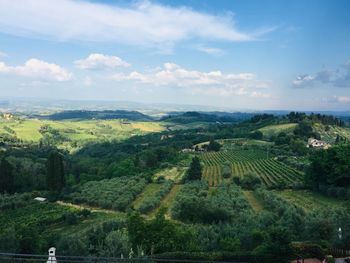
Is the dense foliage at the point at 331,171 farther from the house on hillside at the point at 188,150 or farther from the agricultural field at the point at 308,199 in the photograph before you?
the house on hillside at the point at 188,150

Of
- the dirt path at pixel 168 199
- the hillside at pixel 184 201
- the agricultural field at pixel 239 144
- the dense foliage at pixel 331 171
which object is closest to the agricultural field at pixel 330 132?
the hillside at pixel 184 201

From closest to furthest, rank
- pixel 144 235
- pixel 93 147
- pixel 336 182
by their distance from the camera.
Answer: pixel 144 235 < pixel 336 182 < pixel 93 147

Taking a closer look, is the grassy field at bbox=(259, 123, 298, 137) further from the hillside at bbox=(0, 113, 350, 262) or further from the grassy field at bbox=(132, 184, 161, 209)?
the grassy field at bbox=(132, 184, 161, 209)

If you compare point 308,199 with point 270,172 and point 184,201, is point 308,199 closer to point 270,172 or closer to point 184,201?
point 184,201

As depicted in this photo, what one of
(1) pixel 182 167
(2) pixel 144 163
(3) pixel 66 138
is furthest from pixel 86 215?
(3) pixel 66 138

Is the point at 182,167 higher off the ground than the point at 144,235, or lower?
lower

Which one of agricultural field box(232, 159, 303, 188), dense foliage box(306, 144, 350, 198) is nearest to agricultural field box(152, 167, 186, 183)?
→ agricultural field box(232, 159, 303, 188)

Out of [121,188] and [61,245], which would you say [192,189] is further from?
[61,245]
